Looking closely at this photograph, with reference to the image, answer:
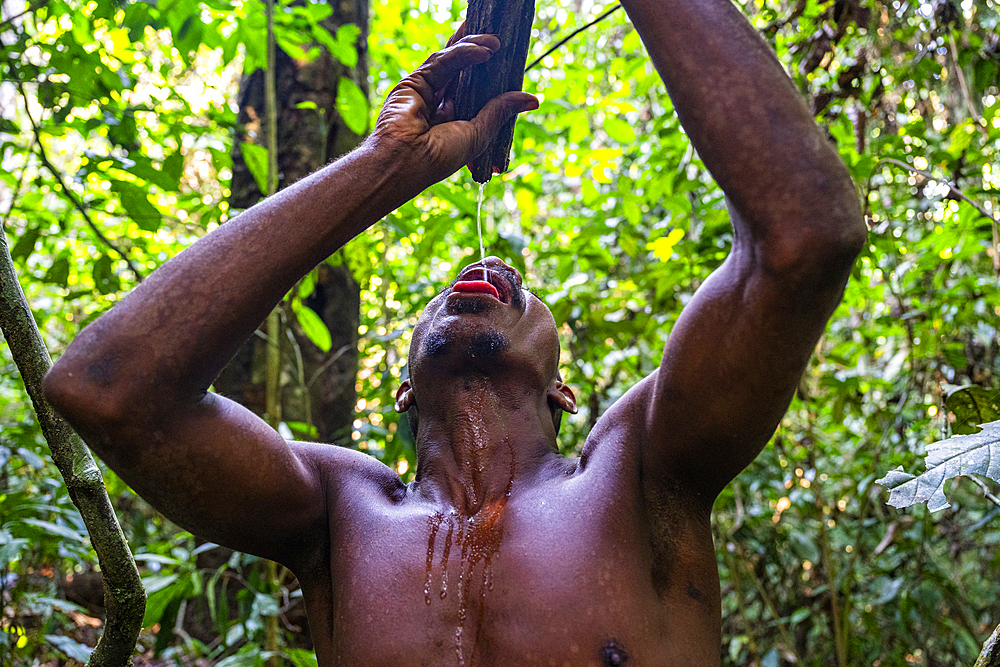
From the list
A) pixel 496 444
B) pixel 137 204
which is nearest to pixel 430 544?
pixel 496 444

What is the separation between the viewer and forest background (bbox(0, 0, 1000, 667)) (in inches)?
95.7

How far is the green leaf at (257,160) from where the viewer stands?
2.56 metres

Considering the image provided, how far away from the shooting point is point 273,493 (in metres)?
1.47

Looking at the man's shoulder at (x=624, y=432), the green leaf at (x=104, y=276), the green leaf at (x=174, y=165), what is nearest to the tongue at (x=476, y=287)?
the man's shoulder at (x=624, y=432)

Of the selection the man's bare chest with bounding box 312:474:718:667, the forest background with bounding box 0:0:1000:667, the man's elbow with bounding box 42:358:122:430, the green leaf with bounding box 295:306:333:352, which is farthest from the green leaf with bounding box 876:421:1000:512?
the green leaf with bounding box 295:306:333:352

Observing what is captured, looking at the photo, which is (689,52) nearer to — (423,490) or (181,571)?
(423,490)

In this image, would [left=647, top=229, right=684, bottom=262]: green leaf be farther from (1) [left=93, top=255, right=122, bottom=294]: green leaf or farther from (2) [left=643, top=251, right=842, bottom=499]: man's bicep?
(1) [left=93, top=255, right=122, bottom=294]: green leaf

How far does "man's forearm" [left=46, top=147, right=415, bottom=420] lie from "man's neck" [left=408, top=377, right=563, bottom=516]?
517mm

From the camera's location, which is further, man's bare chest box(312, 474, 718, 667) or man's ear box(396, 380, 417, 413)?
man's ear box(396, 380, 417, 413)

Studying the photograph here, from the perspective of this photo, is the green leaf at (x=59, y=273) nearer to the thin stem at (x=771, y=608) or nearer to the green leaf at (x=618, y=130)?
the green leaf at (x=618, y=130)

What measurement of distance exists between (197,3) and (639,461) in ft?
7.04

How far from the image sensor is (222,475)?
4.61ft

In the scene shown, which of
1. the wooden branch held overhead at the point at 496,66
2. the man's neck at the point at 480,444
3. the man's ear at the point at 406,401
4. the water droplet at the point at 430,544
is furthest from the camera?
the man's ear at the point at 406,401

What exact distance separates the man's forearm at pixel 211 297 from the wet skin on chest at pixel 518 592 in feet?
1.62
